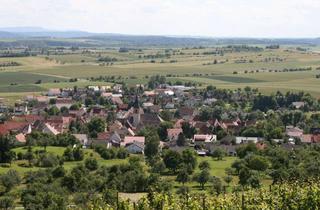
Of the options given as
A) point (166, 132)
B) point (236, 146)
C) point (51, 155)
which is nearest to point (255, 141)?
point (236, 146)

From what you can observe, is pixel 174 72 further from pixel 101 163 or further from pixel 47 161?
pixel 47 161

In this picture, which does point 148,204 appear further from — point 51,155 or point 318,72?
point 318,72

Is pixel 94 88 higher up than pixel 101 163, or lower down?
lower down

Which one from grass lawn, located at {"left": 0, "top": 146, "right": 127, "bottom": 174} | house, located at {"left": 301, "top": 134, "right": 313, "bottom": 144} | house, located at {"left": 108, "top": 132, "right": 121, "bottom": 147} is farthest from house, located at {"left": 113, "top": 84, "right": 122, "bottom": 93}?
grass lawn, located at {"left": 0, "top": 146, "right": 127, "bottom": 174}

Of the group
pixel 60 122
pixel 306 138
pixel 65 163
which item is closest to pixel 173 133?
pixel 306 138

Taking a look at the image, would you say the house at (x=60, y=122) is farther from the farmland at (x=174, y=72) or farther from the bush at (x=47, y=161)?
the farmland at (x=174, y=72)

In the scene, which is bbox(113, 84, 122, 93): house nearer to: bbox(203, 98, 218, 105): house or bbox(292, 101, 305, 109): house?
bbox(203, 98, 218, 105): house
